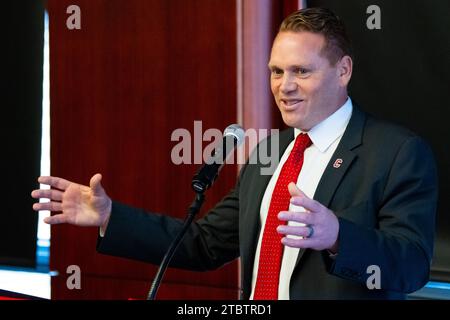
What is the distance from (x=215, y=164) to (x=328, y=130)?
46 centimetres

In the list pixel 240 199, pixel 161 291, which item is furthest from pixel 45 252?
pixel 240 199

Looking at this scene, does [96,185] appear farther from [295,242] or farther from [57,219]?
[295,242]

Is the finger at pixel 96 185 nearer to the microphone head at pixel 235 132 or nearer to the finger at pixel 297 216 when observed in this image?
the microphone head at pixel 235 132

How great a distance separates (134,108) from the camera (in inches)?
123

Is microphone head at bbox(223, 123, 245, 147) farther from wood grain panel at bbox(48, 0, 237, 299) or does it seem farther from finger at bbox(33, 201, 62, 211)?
wood grain panel at bbox(48, 0, 237, 299)

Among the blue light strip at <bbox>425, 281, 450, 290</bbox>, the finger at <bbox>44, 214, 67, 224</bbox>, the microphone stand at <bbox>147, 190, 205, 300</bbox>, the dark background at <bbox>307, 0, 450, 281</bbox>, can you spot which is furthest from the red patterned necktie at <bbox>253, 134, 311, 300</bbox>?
the blue light strip at <bbox>425, 281, 450, 290</bbox>

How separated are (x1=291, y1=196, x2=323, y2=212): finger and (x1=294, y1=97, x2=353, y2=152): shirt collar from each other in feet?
1.83

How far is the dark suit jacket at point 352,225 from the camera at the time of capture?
1.68 metres

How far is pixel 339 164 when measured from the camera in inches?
76.0

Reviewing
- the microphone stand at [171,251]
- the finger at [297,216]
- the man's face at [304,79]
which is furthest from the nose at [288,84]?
the finger at [297,216]

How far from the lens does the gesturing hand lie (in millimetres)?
1463

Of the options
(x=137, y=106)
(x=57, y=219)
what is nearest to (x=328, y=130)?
(x=57, y=219)

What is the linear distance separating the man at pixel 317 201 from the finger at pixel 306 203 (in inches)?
5.9
